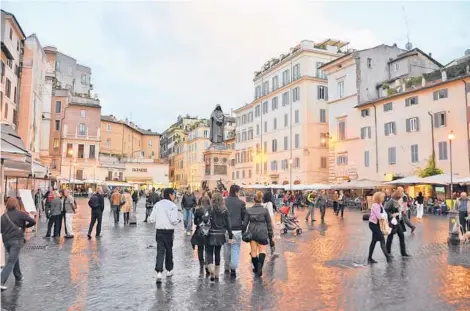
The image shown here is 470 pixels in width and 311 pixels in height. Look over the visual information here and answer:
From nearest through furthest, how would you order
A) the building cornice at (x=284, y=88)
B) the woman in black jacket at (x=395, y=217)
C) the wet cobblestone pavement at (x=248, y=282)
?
the wet cobblestone pavement at (x=248, y=282), the woman in black jacket at (x=395, y=217), the building cornice at (x=284, y=88)

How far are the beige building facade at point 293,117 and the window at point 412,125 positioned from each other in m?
14.6

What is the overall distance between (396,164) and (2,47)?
32367 mm

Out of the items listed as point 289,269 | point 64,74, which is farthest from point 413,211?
point 64,74

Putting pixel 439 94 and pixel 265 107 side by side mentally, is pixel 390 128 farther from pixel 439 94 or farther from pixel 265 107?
pixel 265 107

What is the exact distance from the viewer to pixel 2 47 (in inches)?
1163

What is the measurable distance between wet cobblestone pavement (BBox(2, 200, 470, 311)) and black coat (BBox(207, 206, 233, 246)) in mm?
772

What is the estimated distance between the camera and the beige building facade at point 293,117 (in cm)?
5062

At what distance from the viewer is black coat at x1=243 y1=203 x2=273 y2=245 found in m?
8.20

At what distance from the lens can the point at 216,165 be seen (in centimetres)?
3016

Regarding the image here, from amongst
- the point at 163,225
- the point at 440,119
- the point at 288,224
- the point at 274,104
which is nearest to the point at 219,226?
the point at 163,225

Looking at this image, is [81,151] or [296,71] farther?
[81,151]

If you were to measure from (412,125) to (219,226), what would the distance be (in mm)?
32603

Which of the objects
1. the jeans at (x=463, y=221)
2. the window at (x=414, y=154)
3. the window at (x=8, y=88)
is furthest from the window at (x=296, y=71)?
the jeans at (x=463, y=221)

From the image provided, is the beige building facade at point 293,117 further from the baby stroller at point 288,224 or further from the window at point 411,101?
the baby stroller at point 288,224
